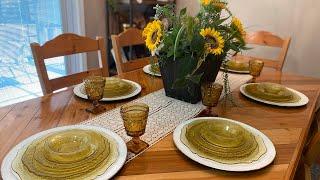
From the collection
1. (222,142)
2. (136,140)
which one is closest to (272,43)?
(222,142)

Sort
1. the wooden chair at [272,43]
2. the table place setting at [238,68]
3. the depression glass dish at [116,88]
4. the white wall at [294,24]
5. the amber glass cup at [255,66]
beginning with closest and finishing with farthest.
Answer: the depression glass dish at [116,88] → the amber glass cup at [255,66] → the table place setting at [238,68] → the wooden chair at [272,43] → the white wall at [294,24]

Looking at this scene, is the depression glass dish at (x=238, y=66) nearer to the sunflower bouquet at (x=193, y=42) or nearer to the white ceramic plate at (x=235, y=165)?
the sunflower bouquet at (x=193, y=42)

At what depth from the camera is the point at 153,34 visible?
3.39ft

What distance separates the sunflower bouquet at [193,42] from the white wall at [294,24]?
153 centimetres

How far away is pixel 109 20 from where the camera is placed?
8.70 feet

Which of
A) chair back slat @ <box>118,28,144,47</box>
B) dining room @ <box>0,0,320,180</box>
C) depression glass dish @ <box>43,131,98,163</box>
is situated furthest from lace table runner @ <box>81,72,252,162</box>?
chair back slat @ <box>118,28,144,47</box>

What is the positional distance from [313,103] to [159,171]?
852 mm

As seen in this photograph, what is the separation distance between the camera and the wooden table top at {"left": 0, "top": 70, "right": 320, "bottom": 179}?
695mm

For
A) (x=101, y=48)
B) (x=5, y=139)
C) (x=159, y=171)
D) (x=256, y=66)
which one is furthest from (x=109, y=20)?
(x=159, y=171)

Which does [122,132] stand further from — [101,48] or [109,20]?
[109,20]

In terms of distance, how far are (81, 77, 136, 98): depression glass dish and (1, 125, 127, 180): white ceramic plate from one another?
0.97 ft

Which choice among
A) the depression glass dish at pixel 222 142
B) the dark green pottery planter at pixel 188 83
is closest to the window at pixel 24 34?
Answer: the dark green pottery planter at pixel 188 83

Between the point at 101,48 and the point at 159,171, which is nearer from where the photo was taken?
the point at 159,171

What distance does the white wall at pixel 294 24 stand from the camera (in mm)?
2283
